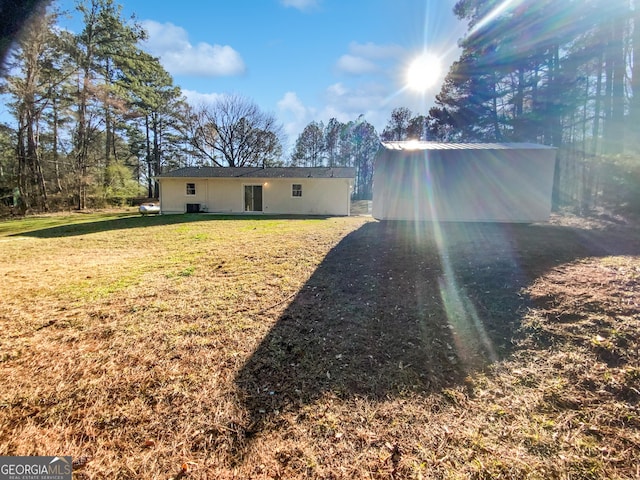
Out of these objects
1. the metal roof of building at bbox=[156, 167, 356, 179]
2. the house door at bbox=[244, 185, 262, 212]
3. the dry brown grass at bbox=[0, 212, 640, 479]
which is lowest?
the dry brown grass at bbox=[0, 212, 640, 479]

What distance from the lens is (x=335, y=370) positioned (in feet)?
7.71

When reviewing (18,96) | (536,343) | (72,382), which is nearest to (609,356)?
(536,343)

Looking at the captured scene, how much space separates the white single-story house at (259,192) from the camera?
15727mm

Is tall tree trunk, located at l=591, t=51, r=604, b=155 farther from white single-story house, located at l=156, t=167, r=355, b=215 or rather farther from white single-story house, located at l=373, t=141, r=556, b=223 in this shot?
white single-story house, located at l=156, t=167, r=355, b=215

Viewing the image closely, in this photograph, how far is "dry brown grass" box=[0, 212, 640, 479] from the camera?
5.23ft

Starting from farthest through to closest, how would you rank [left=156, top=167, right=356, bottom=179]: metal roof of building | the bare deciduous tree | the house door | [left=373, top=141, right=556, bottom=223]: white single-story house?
the bare deciduous tree
the house door
[left=156, top=167, right=356, bottom=179]: metal roof of building
[left=373, top=141, right=556, bottom=223]: white single-story house

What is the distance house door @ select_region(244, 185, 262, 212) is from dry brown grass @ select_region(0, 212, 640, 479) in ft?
38.7

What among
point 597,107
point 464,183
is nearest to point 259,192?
point 464,183

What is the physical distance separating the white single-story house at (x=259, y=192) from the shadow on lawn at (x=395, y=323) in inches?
414

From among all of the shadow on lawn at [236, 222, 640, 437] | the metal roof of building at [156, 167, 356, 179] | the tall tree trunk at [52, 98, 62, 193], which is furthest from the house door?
the tall tree trunk at [52, 98, 62, 193]

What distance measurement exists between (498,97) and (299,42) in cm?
1135

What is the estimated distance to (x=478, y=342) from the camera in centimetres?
262

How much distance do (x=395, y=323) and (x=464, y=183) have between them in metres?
7.76

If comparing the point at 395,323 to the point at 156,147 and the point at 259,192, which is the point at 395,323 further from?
the point at 156,147
